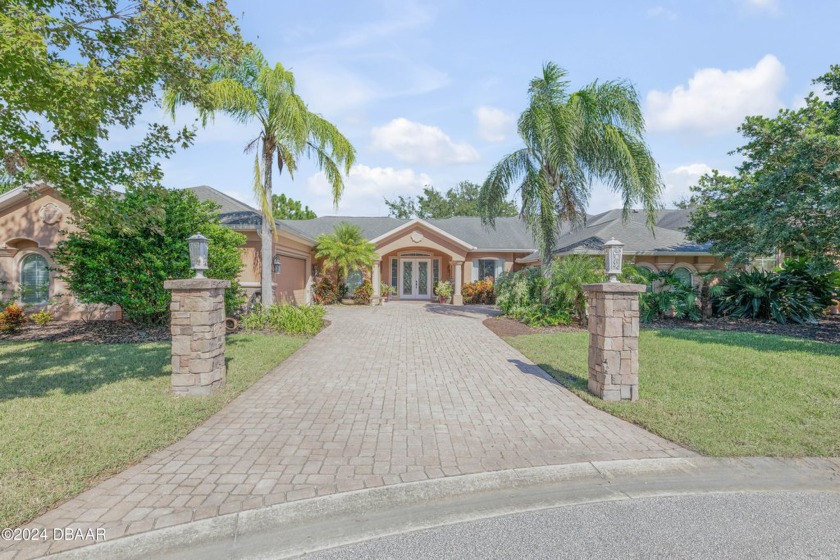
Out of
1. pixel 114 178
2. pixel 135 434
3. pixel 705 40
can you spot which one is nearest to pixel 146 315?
pixel 114 178

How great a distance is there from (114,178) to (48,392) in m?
3.21

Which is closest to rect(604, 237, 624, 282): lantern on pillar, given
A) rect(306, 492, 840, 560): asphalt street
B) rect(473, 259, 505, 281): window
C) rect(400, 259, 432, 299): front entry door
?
rect(306, 492, 840, 560): asphalt street

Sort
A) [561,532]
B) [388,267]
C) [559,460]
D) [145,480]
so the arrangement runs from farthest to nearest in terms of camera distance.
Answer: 1. [388,267]
2. [559,460]
3. [145,480]
4. [561,532]

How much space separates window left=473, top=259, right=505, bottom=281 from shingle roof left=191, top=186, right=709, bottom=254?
0.81m

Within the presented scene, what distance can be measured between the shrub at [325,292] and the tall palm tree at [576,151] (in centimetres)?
1005

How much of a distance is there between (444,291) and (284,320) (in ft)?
35.4

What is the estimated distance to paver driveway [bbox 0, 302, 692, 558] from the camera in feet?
9.93

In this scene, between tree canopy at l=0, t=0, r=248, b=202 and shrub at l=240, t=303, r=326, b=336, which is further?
shrub at l=240, t=303, r=326, b=336

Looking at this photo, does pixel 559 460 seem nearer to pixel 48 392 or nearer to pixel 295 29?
pixel 48 392

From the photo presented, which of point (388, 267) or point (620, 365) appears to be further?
point (388, 267)

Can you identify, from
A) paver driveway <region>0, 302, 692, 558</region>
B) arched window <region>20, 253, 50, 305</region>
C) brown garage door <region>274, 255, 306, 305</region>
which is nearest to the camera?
paver driveway <region>0, 302, 692, 558</region>

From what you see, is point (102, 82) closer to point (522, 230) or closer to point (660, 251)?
point (660, 251)

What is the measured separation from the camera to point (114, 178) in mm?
6332

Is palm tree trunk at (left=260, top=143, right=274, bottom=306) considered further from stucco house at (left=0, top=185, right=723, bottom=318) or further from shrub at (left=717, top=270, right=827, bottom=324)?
shrub at (left=717, top=270, right=827, bottom=324)
